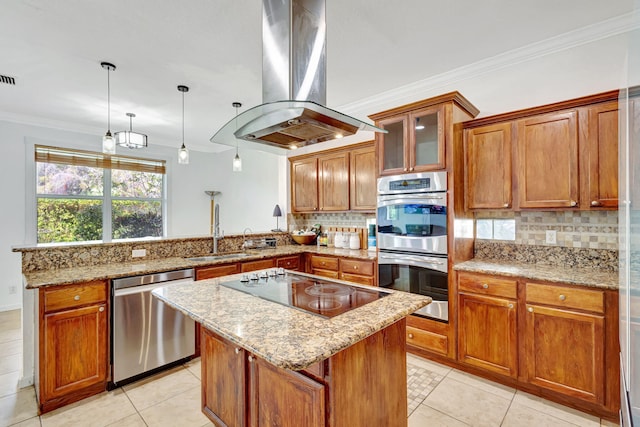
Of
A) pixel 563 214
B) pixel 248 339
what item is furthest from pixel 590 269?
pixel 248 339

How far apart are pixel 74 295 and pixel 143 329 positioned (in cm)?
58

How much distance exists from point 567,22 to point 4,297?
7.21 meters

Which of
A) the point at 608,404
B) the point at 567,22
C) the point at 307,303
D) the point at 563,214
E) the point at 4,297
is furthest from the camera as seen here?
the point at 4,297

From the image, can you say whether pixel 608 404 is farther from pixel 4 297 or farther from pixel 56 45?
pixel 4 297

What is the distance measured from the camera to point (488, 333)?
243 centimetres

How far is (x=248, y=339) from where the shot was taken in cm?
114

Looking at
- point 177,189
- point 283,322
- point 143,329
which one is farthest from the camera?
point 177,189

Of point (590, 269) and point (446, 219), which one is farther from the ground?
point (446, 219)

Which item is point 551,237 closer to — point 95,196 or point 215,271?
point 215,271

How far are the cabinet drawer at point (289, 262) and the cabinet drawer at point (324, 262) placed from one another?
192mm

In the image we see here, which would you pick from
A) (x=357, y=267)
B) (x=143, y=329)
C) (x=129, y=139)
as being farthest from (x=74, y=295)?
(x=357, y=267)

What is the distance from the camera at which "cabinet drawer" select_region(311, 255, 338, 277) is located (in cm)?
360

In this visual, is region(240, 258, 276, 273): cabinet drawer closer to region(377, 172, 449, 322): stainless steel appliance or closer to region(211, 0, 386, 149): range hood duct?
region(377, 172, 449, 322): stainless steel appliance

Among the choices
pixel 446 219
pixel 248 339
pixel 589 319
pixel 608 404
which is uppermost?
pixel 446 219
